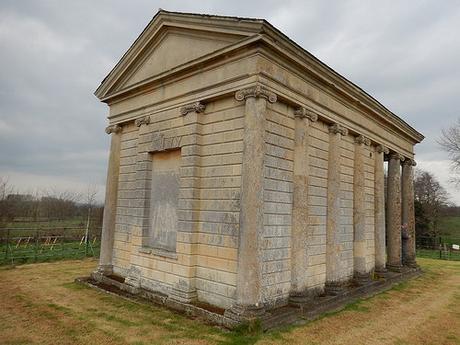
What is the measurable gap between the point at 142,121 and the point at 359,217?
310 inches

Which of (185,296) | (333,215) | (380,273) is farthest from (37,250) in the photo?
(380,273)

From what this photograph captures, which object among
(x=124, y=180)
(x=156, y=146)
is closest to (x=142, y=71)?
(x=156, y=146)

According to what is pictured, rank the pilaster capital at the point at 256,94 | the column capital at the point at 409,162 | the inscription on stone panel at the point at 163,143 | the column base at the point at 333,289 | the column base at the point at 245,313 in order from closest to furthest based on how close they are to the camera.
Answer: the column base at the point at 245,313 < the pilaster capital at the point at 256,94 < the inscription on stone panel at the point at 163,143 < the column base at the point at 333,289 < the column capital at the point at 409,162

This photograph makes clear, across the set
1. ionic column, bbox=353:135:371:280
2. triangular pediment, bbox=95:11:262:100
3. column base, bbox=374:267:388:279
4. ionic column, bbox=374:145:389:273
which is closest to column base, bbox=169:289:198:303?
ionic column, bbox=353:135:371:280

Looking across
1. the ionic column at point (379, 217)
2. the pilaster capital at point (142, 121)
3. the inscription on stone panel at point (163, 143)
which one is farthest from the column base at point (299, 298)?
the pilaster capital at point (142, 121)

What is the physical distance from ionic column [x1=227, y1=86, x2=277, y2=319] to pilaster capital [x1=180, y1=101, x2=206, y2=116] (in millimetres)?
1538

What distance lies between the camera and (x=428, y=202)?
38.9 m

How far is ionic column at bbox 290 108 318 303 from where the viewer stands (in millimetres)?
8273

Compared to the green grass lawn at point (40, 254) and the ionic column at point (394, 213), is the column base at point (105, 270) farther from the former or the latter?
the ionic column at point (394, 213)

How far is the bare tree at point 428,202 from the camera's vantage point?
108 ft

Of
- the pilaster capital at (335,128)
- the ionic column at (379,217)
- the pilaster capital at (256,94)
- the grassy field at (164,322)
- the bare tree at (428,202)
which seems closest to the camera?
the grassy field at (164,322)

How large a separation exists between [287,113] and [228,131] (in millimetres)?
1654

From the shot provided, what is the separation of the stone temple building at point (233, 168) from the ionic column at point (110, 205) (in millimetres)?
39

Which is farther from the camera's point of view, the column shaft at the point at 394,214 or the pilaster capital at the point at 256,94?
the column shaft at the point at 394,214
